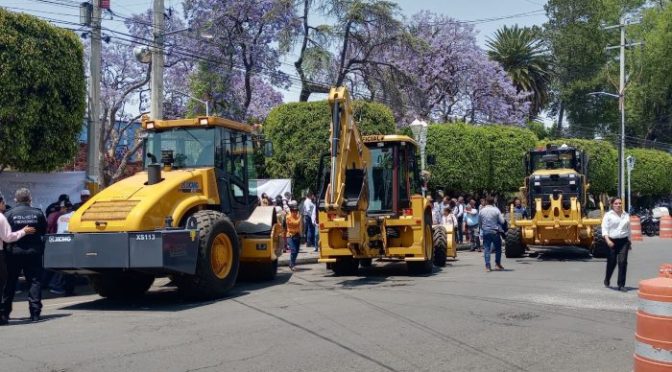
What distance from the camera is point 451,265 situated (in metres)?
17.8

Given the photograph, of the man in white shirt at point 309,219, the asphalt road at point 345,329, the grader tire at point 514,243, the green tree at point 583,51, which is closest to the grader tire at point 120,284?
the asphalt road at point 345,329

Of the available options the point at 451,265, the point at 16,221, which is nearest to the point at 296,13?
the point at 451,265

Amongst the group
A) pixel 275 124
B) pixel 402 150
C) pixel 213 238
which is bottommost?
pixel 213 238

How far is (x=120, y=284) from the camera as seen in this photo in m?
12.2

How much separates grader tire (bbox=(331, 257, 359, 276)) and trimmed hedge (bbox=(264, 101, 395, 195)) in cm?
926

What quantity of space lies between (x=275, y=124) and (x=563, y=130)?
133 feet

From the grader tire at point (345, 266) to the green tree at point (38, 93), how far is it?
20.5 ft

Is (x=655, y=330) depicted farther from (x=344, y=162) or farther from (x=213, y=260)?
(x=344, y=162)

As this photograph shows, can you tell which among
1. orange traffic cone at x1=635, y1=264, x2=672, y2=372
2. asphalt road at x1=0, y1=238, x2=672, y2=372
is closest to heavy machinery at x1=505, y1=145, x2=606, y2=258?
asphalt road at x1=0, y1=238, x2=672, y2=372

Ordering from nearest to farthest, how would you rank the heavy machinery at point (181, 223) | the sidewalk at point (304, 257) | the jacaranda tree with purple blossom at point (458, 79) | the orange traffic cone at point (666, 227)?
the heavy machinery at point (181, 223), the sidewalk at point (304, 257), the orange traffic cone at point (666, 227), the jacaranda tree with purple blossom at point (458, 79)

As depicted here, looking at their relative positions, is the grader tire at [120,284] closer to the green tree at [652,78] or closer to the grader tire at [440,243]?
the grader tire at [440,243]

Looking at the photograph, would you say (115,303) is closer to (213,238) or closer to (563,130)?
(213,238)

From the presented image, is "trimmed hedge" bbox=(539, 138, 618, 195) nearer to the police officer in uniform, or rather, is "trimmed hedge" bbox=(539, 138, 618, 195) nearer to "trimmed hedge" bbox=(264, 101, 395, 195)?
"trimmed hedge" bbox=(264, 101, 395, 195)

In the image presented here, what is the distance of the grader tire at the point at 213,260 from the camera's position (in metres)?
11.2
